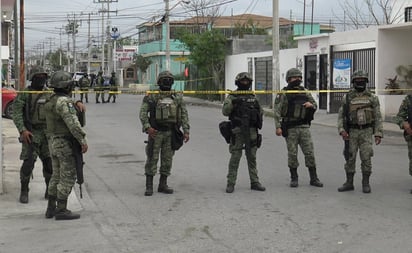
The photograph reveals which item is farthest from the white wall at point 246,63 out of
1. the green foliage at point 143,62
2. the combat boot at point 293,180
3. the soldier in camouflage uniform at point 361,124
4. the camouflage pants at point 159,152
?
the green foliage at point 143,62

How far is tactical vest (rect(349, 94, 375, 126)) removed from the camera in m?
8.84

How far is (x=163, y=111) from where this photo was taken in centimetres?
888

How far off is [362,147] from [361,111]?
0.54 meters

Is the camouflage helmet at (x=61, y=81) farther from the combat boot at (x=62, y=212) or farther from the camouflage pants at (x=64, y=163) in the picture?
the combat boot at (x=62, y=212)

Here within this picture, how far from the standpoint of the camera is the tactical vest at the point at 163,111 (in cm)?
891

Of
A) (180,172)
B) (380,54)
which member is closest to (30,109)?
(180,172)

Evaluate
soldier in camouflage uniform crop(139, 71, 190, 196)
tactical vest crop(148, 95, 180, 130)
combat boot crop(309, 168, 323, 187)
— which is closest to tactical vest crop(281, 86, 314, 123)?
combat boot crop(309, 168, 323, 187)

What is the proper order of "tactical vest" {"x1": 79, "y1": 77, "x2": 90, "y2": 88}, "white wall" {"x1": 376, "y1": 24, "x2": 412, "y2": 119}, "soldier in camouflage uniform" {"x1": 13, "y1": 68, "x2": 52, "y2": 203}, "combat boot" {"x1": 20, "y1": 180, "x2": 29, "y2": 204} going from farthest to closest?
"tactical vest" {"x1": 79, "y1": 77, "x2": 90, "y2": 88}, "white wall" {"x1": 376, "y1": 24, "x2": 412, "y2": 119}, "combat boot" {"x1": 20, "y1": 180, "x2": 29, "y2": 204}, "soldier in camouflage uniform" {"x1": 13, "y1": 68, "x2": 52, "y2": 203}

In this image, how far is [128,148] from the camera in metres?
14.6

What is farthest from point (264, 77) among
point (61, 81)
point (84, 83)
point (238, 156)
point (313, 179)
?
point (61, 81)

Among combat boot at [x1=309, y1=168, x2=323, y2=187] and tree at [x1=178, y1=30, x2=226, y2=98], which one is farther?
tree at [x1=178, y1=30, x2=226, y2=98]

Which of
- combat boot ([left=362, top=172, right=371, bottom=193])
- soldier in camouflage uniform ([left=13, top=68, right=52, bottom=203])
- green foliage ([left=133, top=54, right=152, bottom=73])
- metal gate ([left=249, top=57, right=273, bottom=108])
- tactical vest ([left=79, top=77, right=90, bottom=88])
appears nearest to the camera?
soldier in camouflage uniform ([left=13, top=68, right=52, bottom=203])

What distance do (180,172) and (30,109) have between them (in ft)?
11.2

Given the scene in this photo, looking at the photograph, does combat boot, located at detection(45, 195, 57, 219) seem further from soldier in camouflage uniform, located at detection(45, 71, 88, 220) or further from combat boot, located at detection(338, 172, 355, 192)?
combat boot, located at detection(338, 172, 355, 192)
